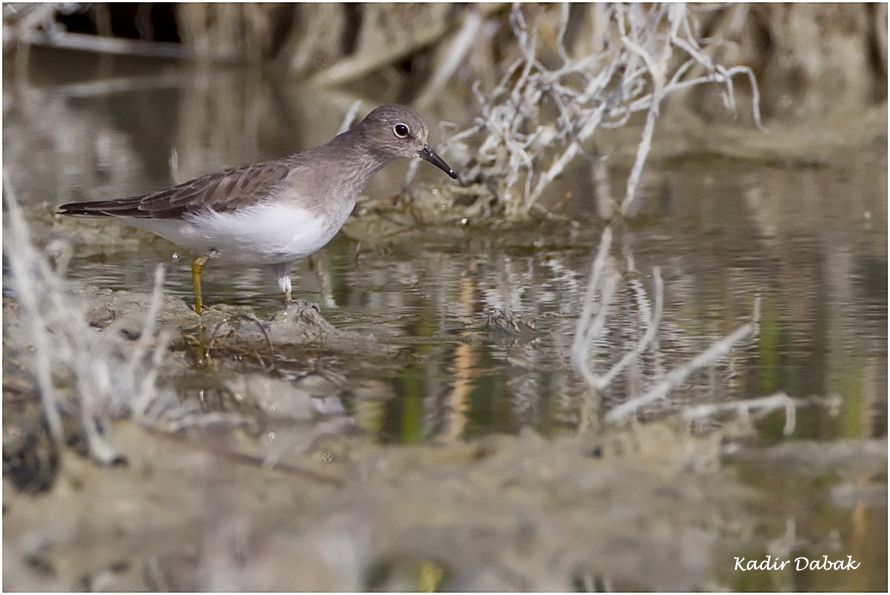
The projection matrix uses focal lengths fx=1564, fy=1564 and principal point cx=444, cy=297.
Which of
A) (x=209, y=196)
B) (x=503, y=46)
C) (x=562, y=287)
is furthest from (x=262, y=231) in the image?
(x=503, y=46)

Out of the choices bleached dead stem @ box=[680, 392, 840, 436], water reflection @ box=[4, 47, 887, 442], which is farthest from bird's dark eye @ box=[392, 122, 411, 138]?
bleached dead stem @ box=[680, 392, 840, 436]

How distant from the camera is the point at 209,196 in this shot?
20.2ft

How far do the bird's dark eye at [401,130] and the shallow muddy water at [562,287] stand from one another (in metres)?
0.69

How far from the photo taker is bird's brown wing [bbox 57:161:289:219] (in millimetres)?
6051

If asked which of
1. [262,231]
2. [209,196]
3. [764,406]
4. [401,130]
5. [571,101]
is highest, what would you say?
[571,101]

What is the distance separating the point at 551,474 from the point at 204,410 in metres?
1.23

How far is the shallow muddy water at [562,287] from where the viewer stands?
15.7ft

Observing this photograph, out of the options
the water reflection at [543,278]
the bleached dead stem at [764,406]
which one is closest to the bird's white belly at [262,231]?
the water reflection at [543,278]

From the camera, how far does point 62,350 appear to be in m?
4.02

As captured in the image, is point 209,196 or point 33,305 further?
point 209,196

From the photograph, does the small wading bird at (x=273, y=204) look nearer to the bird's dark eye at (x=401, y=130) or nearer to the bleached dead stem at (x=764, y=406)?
the bird's dark eye at (x=401, y=130)

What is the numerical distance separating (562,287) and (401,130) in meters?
1.01

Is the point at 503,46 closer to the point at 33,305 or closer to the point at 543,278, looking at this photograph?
the point at 543,278

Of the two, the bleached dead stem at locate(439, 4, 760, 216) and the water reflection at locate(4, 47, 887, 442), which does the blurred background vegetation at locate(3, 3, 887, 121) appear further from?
the bleached dead stem at locate(439, 4, 760, 216)
